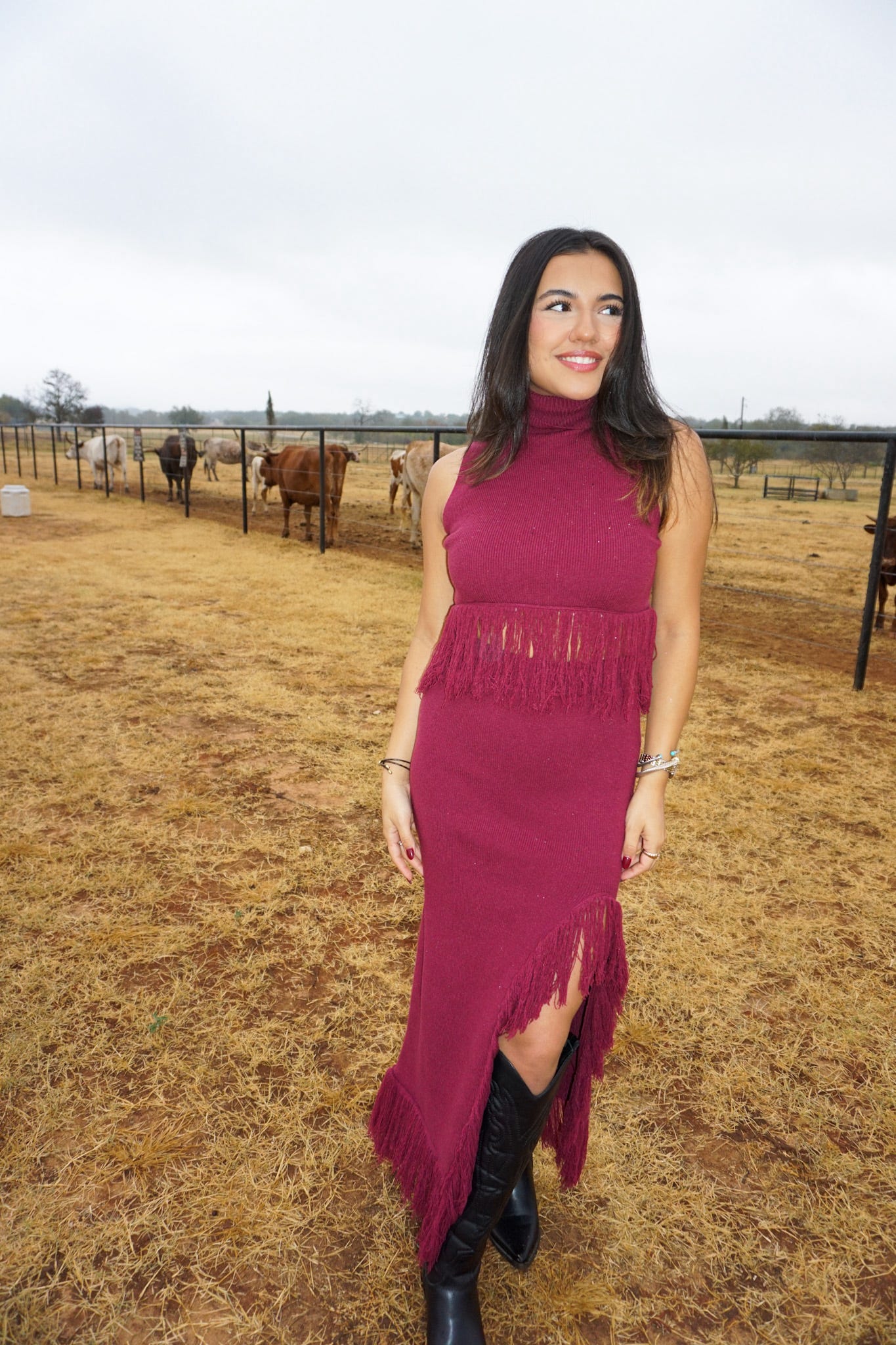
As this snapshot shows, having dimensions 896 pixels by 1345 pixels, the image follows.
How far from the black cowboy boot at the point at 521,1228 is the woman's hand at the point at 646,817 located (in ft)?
1.97

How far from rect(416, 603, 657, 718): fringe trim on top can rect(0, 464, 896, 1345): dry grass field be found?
3.31 feet

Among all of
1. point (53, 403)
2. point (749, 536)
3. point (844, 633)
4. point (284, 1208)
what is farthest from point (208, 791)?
point (53, 403)

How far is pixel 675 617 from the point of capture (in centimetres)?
126

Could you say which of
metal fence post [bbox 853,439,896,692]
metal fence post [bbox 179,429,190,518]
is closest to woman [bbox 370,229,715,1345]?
metal fence post [bbox 853,439,896,692]

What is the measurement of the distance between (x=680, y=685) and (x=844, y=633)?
224 inches

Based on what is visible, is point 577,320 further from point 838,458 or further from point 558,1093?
point 838,458

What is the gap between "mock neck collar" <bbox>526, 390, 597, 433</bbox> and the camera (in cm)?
126

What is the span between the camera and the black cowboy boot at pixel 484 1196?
121 centimetres

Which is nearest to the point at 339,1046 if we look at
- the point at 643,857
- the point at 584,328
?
the point at 643,857

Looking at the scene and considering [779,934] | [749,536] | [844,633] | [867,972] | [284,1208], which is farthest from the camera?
[749,536]

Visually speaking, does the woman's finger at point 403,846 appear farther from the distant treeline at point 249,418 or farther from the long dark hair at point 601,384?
the distant treeline at point 249,418

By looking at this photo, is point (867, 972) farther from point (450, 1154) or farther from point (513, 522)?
point (513, 522)

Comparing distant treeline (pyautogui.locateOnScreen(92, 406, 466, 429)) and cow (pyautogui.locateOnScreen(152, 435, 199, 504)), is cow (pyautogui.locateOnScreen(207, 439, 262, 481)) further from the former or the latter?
distant treeline (pyautogui.locateOnScreen(92, 406, 466, 429))

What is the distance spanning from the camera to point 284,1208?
4.77ft
